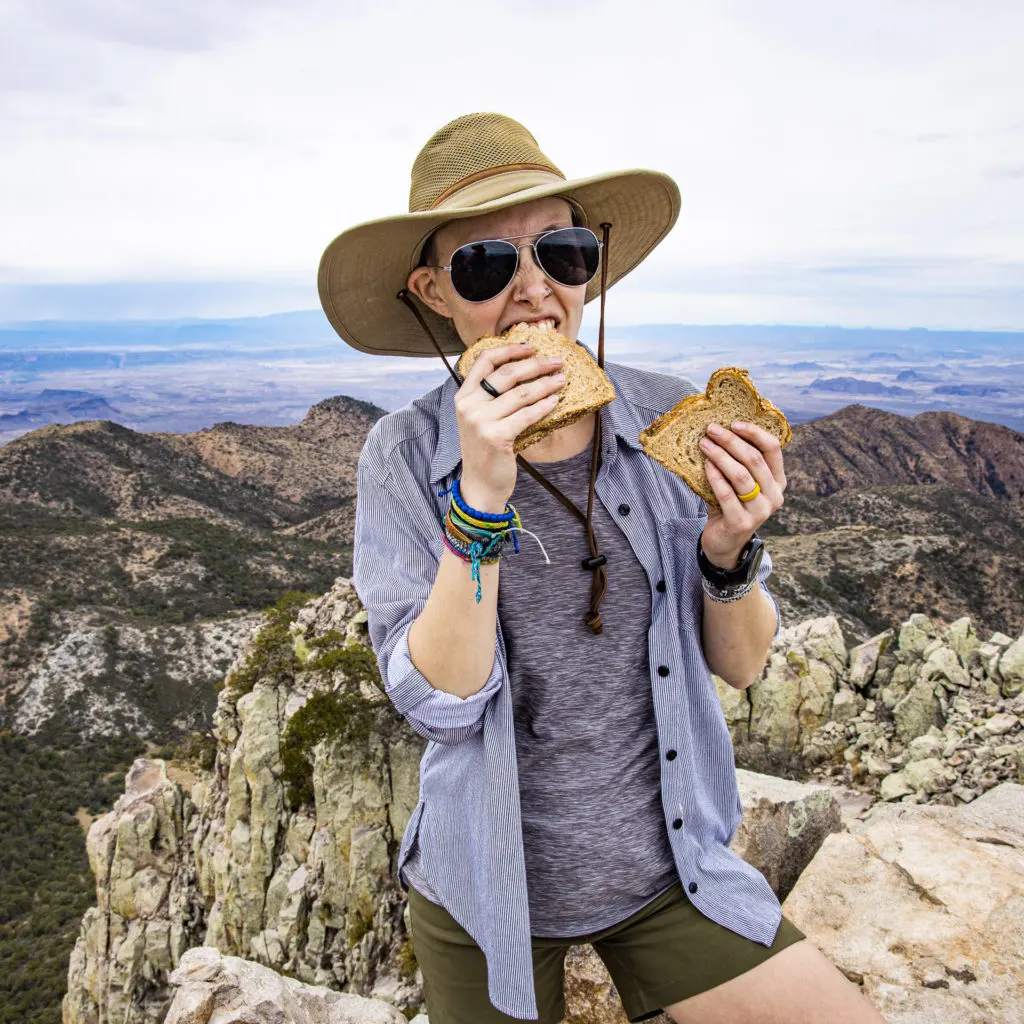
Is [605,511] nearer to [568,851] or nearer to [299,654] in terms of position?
[568,851]

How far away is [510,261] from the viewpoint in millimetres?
2340

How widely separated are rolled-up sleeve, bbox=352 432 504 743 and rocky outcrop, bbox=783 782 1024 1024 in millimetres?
2492

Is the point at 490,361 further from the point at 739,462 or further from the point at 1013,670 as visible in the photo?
the point at 1013,670

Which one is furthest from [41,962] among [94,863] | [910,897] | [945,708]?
[910,897]

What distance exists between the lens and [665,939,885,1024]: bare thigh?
2.25 meters

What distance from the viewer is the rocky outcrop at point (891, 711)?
9234 mm

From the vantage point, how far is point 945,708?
11.2m

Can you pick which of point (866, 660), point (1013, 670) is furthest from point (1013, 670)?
point (866, 660)

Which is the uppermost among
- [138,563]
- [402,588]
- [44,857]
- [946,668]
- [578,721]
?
Result: [402,588]

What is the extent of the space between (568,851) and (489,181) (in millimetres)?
2275

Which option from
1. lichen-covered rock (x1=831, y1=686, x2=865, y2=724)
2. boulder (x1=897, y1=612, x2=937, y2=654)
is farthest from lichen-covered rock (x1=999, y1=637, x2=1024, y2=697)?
lichen-covered rock (x1=831, y1=686, x2=865, y2=724)

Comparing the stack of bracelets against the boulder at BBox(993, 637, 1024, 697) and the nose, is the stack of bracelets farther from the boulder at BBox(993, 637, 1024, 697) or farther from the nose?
the boulder at BBox(993, 637, 1024, 697)

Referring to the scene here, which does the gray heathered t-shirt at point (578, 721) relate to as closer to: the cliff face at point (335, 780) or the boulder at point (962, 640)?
the cliff face at point (335, 780)

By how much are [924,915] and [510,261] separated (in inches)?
149
